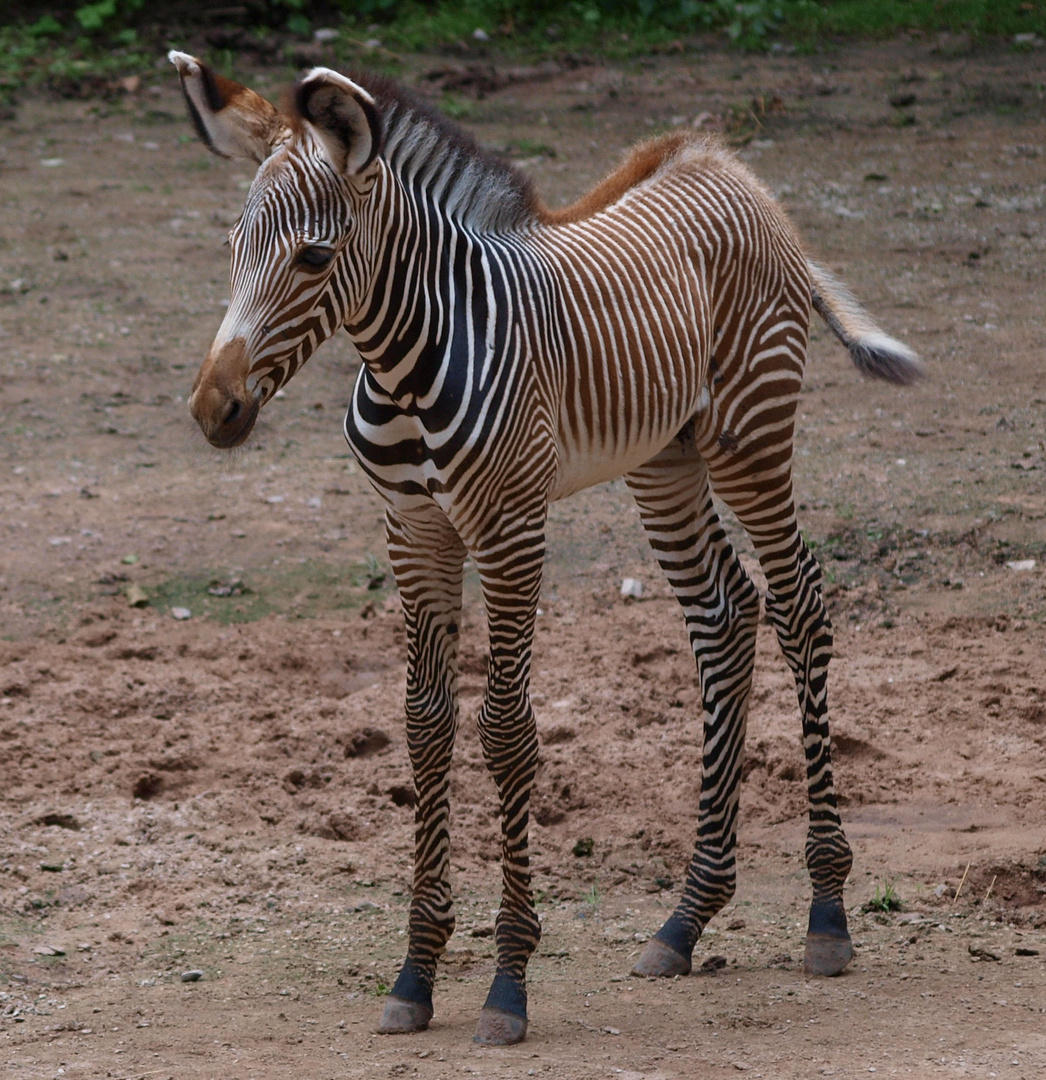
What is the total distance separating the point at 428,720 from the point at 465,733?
185cm

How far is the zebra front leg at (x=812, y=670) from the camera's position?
4.80 m

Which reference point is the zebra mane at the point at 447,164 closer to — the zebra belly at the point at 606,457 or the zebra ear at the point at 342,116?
the zebra ear at the point at 342,116

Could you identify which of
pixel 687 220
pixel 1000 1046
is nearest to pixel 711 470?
Result: pixel 687 220

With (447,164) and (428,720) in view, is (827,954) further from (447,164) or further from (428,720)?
(447,164)

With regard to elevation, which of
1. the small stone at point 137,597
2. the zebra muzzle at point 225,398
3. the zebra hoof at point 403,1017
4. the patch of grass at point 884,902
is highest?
the zebra muzzle at point 225,398

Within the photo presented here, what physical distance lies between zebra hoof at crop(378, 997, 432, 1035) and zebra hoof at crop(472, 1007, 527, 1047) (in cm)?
19

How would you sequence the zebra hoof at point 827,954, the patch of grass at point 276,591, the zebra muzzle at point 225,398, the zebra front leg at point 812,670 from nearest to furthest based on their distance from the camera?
the zebra muzzle at point 225,398 → the zebra hoof at point 827,954 → the zebra front leg at point 812,670 → the patch of grass at point 276,591

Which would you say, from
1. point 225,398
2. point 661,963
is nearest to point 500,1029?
point 661,963

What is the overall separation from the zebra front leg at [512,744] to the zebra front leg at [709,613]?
0.87 meters

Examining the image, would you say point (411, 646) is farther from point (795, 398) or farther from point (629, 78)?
point (629, 78)

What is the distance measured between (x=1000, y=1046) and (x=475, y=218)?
2.75 metres

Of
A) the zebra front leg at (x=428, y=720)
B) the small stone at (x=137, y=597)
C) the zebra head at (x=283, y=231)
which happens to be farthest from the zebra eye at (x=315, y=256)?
the small stone at (x=137, y=597)

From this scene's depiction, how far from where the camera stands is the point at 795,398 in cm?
491

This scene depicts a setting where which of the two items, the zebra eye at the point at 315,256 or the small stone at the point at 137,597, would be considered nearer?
the zebra eye at the point at 315,256
